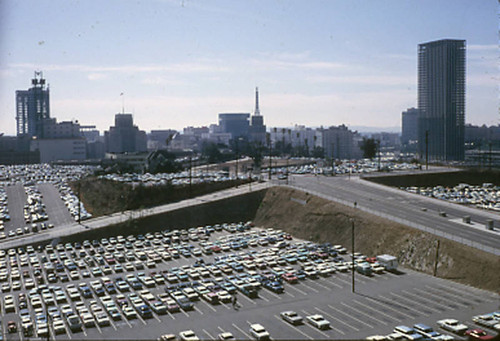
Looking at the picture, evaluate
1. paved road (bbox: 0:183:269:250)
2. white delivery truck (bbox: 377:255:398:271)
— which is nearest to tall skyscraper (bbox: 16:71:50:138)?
paved road (bbox: 0:183:269:250)

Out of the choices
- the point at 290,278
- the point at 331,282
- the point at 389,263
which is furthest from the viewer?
the point at 389,263

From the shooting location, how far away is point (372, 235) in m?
30.3

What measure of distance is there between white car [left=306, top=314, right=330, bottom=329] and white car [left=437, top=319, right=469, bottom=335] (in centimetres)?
407

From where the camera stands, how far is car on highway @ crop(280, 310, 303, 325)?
18.8 metres

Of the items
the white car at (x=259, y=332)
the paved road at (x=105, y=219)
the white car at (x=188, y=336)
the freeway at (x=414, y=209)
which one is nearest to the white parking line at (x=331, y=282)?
the white car at (x=259, y=332)

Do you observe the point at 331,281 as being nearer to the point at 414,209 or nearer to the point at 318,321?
the point at 318,321

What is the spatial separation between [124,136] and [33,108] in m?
29.3

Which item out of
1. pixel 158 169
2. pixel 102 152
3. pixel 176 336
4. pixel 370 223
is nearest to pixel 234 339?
pixel 176 336

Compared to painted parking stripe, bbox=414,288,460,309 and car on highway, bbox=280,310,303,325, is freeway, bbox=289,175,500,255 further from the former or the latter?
car on highway, bbox=280,310,303,325

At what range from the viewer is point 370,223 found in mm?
31422

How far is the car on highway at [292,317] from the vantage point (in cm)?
1881

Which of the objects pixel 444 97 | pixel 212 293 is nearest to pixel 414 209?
pixel 212 293

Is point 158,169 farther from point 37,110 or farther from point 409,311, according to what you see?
point 37,110

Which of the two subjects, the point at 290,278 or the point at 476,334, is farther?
the point at 290,278
